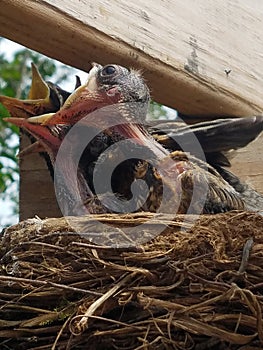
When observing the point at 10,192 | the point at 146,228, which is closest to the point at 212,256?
the point at 146,228

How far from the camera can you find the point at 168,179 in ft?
6.75

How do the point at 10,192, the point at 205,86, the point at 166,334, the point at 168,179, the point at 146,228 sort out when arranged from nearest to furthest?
1. the point at 166,334
2. the point at 146,228
3. the point at 168,179
4. the point at 205,86
5. the point at 10,192

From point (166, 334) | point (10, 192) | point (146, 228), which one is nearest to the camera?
point (166, 334)

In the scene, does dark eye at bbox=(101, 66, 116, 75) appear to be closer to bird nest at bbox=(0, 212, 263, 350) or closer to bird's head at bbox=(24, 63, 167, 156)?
bird's head at bbox=(24, 63, 167, 156)

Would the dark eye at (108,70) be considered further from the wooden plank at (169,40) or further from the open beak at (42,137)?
the open beak at (42,137)

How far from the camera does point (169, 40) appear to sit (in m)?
2.12

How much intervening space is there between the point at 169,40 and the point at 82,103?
0.24 meters

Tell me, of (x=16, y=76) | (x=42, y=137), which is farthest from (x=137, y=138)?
(x=16, y=76)

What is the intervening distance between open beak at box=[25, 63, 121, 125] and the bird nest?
1.21 feet

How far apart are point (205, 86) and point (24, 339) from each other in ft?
2.58

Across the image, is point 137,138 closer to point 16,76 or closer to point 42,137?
point 42,137

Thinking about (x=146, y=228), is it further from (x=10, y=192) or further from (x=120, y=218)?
(x=10, y=192)

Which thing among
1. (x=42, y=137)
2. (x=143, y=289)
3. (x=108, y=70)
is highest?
(x=108, y=70)

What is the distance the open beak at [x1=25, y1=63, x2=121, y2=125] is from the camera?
2.08m
